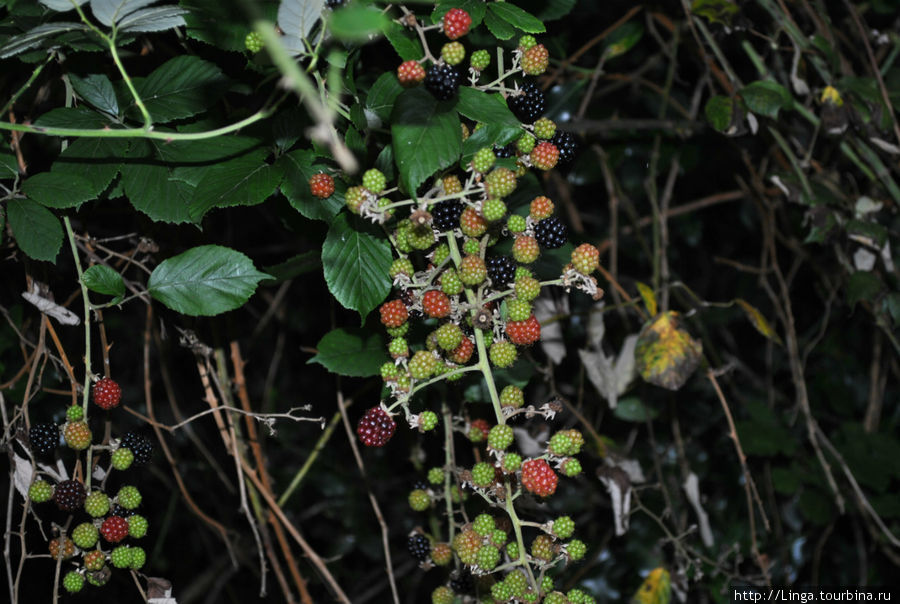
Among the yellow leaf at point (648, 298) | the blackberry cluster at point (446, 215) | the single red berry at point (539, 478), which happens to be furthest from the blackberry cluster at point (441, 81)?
the yellow leaf at point (648, 298)

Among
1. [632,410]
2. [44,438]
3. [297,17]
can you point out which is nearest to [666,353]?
[632,410]

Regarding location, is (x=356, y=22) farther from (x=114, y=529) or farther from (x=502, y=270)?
(x=114, y=529)

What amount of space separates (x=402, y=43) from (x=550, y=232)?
301 mm

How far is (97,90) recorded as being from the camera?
42.0 inches

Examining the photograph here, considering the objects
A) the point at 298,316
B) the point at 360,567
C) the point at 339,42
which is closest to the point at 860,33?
the point at 339,42

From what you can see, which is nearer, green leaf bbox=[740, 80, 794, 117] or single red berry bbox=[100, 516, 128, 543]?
single red berry bbox=[100, 516, 128, 543]

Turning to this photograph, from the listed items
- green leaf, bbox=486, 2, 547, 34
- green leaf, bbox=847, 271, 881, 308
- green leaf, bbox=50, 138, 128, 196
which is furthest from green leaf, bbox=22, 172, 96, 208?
green leaf, bbox=847, 271, 881, 308

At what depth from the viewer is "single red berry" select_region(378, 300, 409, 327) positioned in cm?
93

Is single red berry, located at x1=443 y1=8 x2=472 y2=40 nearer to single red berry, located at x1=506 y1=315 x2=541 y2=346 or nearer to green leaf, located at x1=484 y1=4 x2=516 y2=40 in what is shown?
green leaf, located at x1=484 y1=4 x2=516 y2=40

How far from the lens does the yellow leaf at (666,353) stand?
1.38m

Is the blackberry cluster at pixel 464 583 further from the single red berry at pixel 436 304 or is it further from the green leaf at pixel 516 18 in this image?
the green leaf at pixel 516 18

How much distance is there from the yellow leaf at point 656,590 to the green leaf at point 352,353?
85 cm

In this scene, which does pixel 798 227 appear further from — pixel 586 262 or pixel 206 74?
pixel 206 74

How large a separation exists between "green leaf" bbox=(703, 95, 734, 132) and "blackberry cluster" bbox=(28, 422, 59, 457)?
136cm
